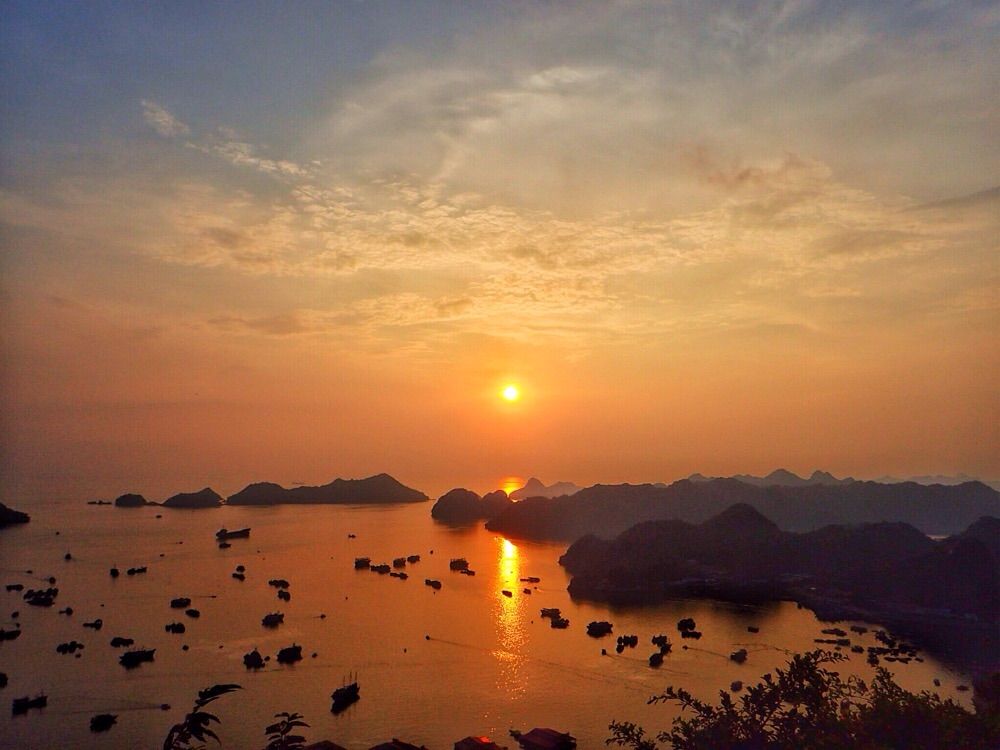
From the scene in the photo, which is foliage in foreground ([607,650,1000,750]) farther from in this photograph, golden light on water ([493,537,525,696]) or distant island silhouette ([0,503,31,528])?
distant island silhouette ([0,503,31,528])

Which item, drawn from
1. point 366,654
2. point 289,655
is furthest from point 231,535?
point 366,654

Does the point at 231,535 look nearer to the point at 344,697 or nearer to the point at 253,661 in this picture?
the point at 253,661

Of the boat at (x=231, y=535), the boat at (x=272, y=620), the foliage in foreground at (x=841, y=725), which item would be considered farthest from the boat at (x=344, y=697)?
the boat at (x=231, y=535)

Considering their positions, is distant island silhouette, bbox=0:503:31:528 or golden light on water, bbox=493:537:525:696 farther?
distant island silhouette, bbox=0:503:31:528

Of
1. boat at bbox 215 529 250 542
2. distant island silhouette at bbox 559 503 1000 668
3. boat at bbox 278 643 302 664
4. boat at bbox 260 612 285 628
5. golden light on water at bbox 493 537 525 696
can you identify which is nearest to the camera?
golden light on water at bbox 493 537 525 696

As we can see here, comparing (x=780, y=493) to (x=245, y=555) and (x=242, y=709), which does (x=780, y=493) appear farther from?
(x=242, y=709)

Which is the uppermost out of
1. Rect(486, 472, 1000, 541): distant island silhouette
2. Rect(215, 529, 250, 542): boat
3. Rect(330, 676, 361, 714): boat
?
Rect(486, 472, 1000, 541): distant island silhouette

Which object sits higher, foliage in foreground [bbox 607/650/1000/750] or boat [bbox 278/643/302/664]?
foliage in foreground [bbox 607/650/1000/750]

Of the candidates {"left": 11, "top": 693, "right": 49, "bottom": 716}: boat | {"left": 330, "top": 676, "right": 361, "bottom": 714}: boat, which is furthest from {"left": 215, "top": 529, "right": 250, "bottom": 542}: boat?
{"left": 330, "top": 676, "right": 361, "bottom": 714}: boat

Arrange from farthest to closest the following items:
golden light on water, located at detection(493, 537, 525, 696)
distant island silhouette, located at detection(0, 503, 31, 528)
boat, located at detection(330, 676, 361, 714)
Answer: distant island silhouette, located at detection(0, 503, 31, 528) → golden light on water, located at detection(493, 537, 525, 696) → boat, located at detection(330, 676, 361, 714)
